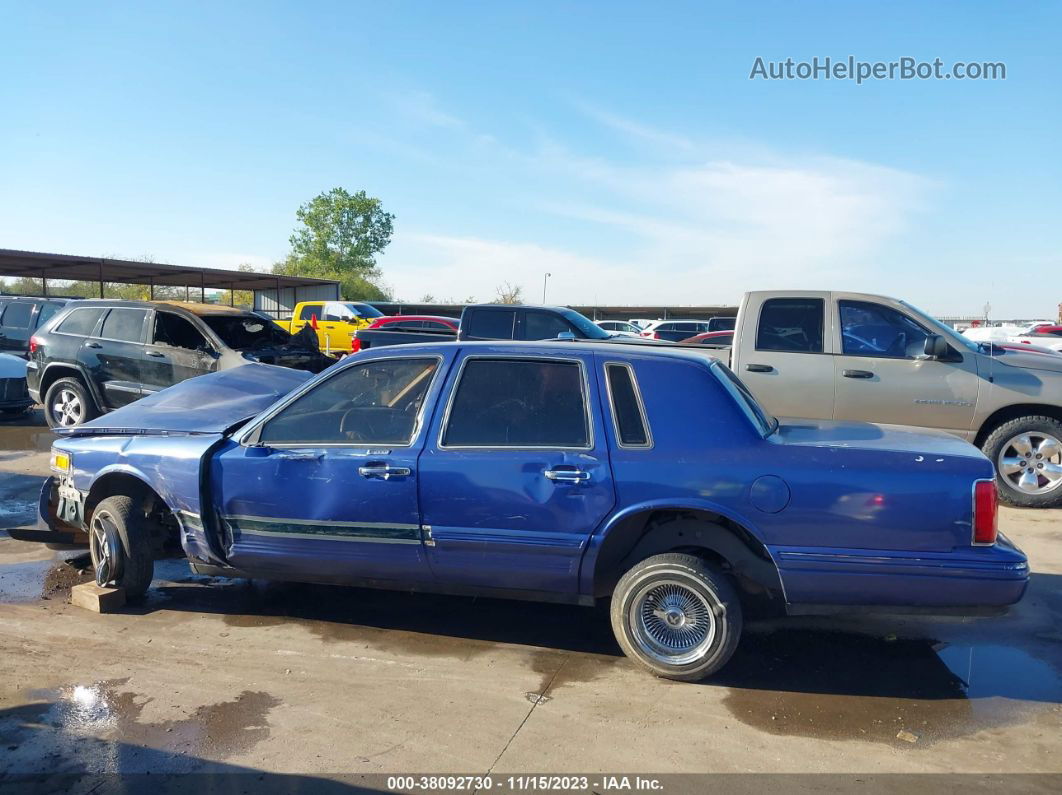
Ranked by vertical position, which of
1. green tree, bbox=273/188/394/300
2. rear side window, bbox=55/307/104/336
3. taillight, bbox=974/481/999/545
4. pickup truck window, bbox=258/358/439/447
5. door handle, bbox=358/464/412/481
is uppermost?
green tree, bbox=273/188/394/300

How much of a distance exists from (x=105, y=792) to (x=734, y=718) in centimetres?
267

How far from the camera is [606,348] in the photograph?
4.34 m

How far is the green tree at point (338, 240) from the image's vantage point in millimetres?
63500

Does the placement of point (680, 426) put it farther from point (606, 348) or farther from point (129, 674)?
point (129, 674)

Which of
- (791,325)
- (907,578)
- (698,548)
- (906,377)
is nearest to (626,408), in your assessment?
(698,548)

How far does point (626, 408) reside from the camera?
4062 mm

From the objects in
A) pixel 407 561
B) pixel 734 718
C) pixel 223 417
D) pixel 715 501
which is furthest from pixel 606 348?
pixel 223 417

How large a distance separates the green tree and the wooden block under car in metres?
59.8

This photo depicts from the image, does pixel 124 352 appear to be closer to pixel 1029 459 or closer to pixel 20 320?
pixel 20 320

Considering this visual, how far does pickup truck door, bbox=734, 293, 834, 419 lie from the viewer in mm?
7609

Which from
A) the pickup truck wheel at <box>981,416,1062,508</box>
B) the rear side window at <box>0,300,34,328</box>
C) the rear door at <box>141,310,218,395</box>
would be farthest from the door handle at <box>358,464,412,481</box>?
the rear side window at <box>0,300,34,328</box>

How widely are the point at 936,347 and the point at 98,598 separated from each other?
7058 mm

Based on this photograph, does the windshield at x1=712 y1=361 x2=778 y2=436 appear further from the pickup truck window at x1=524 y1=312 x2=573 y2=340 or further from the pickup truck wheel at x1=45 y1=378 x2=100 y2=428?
the pickup truck wheel at x1=45 y1=378 x2=100 y2=428

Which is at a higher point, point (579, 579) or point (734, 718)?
point (579, 579)
